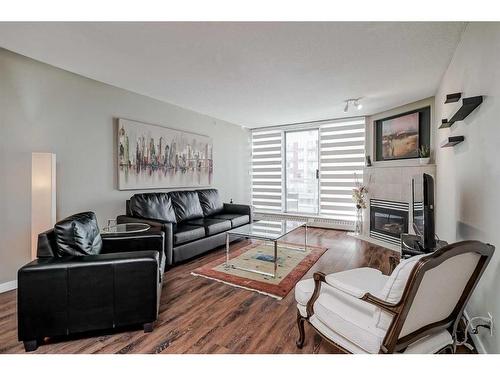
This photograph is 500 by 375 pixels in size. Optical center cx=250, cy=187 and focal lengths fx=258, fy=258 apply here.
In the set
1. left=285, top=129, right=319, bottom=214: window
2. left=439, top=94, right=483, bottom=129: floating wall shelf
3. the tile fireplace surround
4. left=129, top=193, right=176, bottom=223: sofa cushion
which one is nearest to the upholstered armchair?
left=439, top=94, right=483, bottom=129: floating wall shelf

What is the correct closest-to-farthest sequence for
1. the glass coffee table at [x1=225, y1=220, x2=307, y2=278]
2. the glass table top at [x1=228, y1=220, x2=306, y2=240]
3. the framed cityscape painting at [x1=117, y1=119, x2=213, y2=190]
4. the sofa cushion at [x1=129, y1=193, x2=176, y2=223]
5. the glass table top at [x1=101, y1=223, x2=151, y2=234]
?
the glass table top at [x1=101, y1=223, x2=151, y2=234] → the glass coffee table at [x1=225, y1=220, x2=307, y2=278] → the glass table top at [x1=228, y1=220, x2=306, y2=240] → the sofa cushion at [x1=129, y1=193, x2=176, y2=223] → the framed cityscape painting at [x1=117, y1=119, x2=213, y2=190]

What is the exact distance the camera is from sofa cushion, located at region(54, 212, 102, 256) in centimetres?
194

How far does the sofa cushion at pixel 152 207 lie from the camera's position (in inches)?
142

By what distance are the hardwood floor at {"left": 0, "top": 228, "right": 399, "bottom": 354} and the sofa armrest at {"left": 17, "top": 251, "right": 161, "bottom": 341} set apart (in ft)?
0.39

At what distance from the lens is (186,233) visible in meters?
3.50

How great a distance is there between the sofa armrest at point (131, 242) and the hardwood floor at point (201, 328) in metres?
0.53

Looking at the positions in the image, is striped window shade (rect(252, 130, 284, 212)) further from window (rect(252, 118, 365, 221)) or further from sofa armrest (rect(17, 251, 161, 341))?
sofa armrest (rect(17, 251, 161, 341))

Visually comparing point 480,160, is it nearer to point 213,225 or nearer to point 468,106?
point 468,106

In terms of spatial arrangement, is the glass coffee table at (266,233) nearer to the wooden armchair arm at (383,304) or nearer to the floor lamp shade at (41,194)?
the wooden armchair arm at (383,304)

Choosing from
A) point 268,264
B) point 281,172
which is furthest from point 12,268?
point 281,172

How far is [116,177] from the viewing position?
3.75m

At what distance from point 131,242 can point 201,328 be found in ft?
3.70

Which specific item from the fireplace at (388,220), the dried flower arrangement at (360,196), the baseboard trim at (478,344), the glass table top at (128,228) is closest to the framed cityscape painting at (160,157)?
the glass table top at (128,228)
